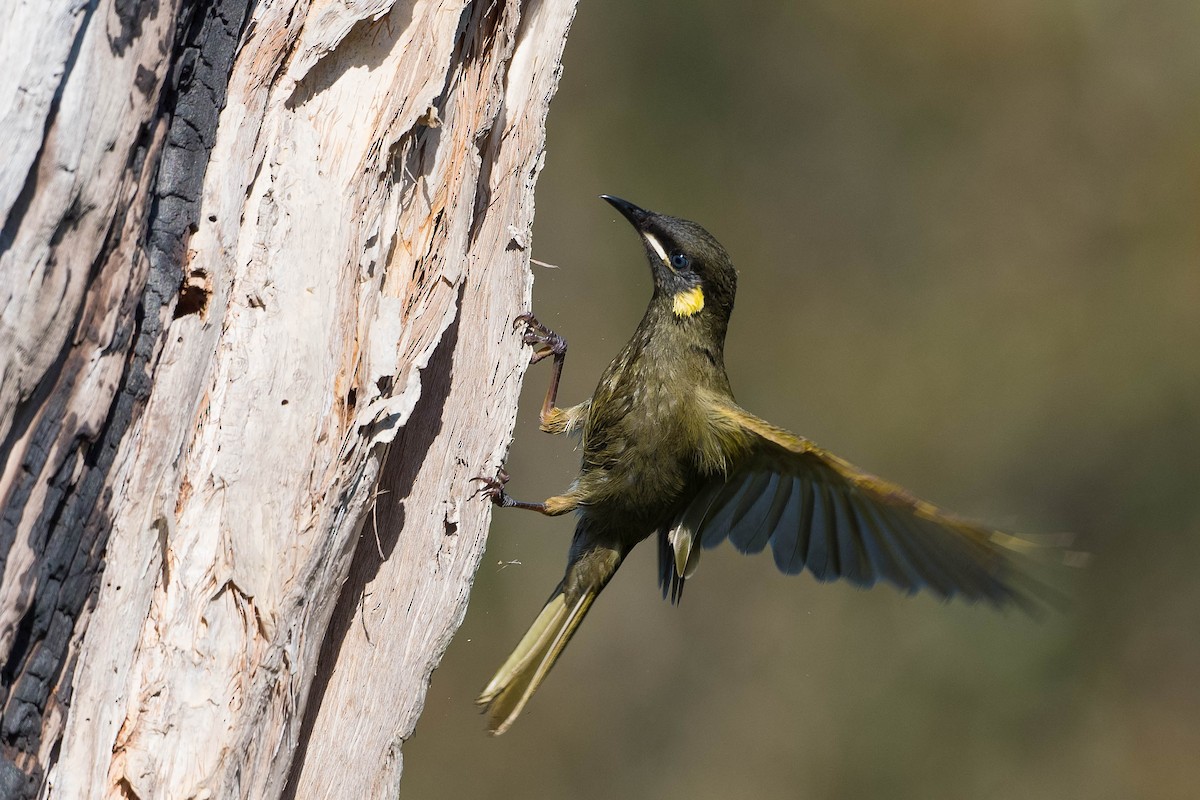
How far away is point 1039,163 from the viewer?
7.35m

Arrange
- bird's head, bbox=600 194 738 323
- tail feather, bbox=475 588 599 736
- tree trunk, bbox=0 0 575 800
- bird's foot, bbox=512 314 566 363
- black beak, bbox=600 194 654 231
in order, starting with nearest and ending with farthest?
tree trunk, bbox=0 0 575 800 < tail feather, bbox=475 588 599 736 < bird's foot, bbox=512 314 566 363 < bird's head, bbox=600 194 738 323 < black beak, bbox=600 194 654 231

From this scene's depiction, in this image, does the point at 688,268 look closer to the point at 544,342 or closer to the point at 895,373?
the point at 544,342

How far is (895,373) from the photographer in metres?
7.18

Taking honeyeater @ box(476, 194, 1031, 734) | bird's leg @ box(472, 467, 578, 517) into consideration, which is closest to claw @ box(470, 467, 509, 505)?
bird's leg @ box(472, 467, 578, 517)

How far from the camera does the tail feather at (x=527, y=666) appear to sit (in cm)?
385

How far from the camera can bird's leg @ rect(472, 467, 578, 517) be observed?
124 inches

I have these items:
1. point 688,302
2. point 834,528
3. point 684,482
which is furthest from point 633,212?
point 834,528

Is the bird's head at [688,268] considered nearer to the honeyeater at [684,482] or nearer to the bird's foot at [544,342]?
the honeyeater at [684,482]

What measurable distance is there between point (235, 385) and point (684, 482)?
2237 millimetres

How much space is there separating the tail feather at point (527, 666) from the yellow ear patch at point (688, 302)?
1246 millimetres

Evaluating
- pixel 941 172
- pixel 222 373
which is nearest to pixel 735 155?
pixel 941 172

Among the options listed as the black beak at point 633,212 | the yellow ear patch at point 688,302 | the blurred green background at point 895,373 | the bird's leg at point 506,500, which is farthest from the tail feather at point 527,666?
the blurred green background at point 895,373

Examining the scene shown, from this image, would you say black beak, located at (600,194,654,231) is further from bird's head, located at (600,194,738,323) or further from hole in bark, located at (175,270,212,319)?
hole in bark, located at (175,270,212,319)

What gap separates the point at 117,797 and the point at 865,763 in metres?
5.42
